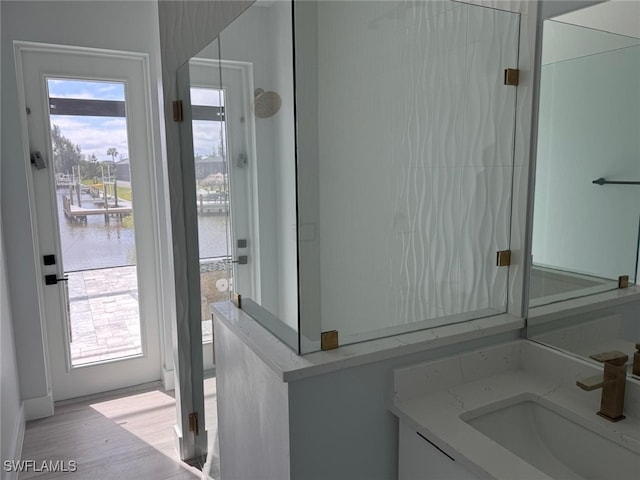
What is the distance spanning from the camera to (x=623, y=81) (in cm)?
124

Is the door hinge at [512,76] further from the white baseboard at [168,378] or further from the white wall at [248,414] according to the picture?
the white baseboard at [168,378]

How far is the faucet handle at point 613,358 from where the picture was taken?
1.22 meters

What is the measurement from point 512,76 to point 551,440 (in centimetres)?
109

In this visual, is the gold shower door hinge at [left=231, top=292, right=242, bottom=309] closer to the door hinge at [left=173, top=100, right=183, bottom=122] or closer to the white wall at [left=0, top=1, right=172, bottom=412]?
the door hinge at [left=173, top=100, right=183, bottom=122]

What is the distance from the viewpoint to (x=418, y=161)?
159 cm

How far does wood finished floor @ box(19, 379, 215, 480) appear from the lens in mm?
2531

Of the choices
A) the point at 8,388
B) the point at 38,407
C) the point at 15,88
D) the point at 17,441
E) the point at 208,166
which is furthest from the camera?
the point at 38,407

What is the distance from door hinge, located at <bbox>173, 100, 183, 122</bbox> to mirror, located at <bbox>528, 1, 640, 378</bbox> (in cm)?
163

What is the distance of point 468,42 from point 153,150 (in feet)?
7.76

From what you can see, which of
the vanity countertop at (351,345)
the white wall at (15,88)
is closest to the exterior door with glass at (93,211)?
the white wall at (15,88)

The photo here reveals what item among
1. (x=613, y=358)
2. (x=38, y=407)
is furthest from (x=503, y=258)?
(x=38, y=407)

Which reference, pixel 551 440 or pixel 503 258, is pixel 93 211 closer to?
pixel 503 258

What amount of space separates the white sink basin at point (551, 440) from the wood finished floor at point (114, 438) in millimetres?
1287

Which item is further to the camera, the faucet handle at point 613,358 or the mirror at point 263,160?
the mirror at point 263,160
